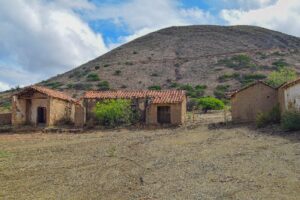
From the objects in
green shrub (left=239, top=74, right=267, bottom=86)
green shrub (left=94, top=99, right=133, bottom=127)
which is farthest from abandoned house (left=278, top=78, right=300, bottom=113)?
green shrub (left=239, top=74, right=267, bottom=86)

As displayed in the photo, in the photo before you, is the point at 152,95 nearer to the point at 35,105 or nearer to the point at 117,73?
the point at 35,105

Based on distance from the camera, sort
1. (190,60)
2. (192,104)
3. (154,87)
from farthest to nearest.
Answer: (190,60)
(154,87)
(192,104)

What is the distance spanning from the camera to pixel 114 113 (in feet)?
108

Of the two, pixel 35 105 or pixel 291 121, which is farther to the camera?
pixel 35 105

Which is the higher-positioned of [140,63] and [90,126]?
[140,63]

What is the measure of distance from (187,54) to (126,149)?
64.6 meters

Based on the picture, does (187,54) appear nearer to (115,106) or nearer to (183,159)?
(115,106)

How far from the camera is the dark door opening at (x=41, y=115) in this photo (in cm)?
3562

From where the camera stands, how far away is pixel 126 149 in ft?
68.8

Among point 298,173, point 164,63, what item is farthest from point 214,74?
point 298,173

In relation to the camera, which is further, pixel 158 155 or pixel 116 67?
pixel 116 67

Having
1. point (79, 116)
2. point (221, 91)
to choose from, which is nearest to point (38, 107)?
point (79, 116)

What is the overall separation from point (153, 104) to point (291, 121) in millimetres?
13153

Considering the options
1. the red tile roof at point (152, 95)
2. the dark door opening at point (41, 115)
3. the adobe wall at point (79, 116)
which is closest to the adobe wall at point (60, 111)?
the dark door opening at point (41, 115)
